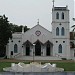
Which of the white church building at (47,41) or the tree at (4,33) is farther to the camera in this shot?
the white church building at (47,41)

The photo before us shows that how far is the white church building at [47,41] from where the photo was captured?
6128 cm

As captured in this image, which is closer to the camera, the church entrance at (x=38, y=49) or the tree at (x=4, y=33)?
the tree at (x=4, y=33)

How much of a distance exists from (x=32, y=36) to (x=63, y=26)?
6.70 meters

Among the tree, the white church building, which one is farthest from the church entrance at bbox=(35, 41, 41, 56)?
the tree

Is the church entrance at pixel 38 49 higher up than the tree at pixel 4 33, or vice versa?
the tree at pixel 4 33

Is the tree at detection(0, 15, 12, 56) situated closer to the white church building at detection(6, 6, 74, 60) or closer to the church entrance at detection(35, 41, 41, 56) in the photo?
the white church building at detection(6, 6, 74, 60)

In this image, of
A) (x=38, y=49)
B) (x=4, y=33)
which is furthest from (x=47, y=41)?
(x=4, y=33)

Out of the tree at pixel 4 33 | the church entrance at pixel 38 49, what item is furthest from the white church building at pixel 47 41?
the tree at pixel 4 33

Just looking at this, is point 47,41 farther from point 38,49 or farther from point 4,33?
point 4,33

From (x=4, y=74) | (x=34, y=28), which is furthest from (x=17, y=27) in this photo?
(x=4, y=74)

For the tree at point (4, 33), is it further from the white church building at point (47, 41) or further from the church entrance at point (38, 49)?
the church entrance at point (38, 49)

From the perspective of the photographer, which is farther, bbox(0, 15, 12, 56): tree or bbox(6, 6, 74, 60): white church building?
bbox(6, 6, 74, 60): white church building

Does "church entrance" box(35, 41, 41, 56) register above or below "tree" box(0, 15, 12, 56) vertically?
below

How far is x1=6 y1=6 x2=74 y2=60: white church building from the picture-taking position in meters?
61.3
